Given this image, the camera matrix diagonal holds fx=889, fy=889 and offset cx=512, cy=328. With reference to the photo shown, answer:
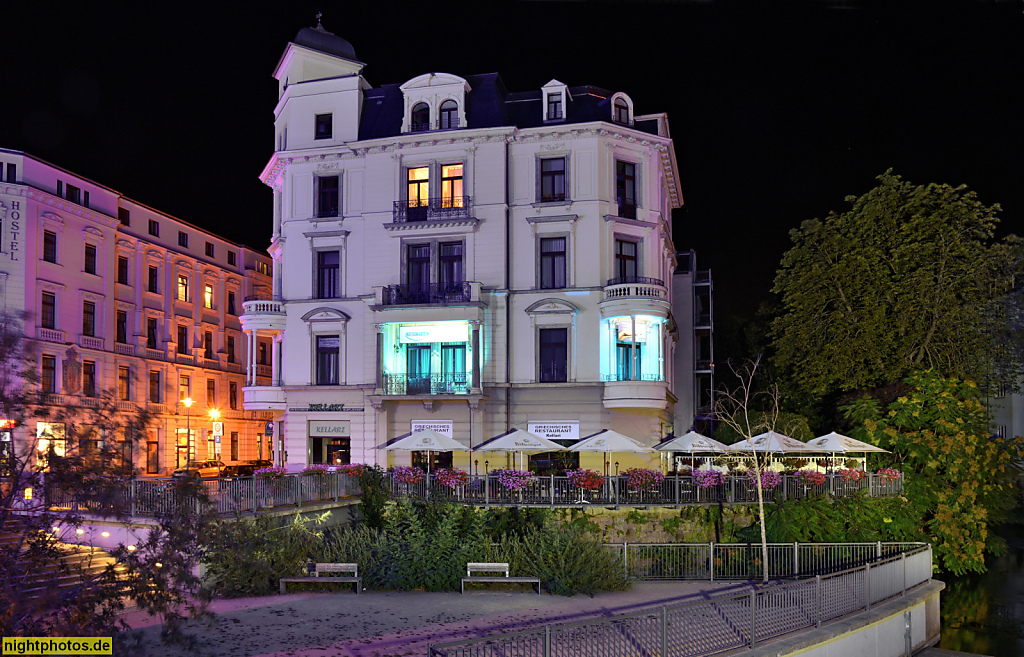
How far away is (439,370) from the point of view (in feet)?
127

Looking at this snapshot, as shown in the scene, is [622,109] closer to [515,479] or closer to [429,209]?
[429,209]

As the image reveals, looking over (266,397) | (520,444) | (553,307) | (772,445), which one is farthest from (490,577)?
(266,397)

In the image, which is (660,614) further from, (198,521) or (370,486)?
(370,486)

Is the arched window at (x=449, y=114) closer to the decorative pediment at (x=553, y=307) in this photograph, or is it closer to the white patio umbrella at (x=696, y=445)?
the decorative pediment at (x=553, y=307)

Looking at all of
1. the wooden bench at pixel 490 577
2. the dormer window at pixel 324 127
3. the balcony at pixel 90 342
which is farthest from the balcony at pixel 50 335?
the wooden bench at pixel 490 577

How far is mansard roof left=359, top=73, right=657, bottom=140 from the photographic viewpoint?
3909 cm

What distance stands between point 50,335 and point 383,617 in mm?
37327

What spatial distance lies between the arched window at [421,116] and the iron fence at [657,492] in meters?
17.7

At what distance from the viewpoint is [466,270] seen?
3869 cm

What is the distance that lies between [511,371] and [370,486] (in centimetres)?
1134

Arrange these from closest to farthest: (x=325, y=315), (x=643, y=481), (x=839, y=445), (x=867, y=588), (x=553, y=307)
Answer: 1. (x=867, y=588)
2. (x=643, y=481)
3. (x=839, y=445)
4. (x=553, y=307)
5. (x=325, y=315)

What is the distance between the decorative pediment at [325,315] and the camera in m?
39.8

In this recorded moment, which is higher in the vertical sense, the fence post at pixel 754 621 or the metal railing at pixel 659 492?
the metal railing at pixel 659 492

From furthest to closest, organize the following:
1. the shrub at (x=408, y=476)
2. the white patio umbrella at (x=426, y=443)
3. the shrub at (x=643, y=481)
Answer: the white patio umbrella at (x=426, y=443)
the shrub at (x=408, y=476)
the shrub at (x=643, y=481)
